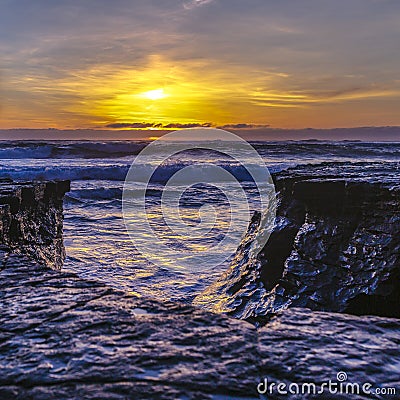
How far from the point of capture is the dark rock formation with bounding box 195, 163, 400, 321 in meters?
3.27

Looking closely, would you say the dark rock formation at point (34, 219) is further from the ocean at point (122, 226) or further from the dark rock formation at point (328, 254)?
the dark rock formation at point (328, 254)

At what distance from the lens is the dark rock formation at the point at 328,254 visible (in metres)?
3.27

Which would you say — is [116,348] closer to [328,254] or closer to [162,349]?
[162,349]

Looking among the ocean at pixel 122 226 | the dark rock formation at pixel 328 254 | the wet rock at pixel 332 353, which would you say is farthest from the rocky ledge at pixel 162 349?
the ocean at pixel 122 226

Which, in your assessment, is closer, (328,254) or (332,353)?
(332,353)

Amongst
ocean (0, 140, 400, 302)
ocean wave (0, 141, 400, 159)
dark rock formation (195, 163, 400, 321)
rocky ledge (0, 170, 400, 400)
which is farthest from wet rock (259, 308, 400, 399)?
ocean wave (0, 141, 400, 159)

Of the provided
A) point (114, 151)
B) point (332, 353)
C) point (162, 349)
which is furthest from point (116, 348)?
point (114, 151)

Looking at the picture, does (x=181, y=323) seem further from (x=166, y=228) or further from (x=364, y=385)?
(x=166, y=228)

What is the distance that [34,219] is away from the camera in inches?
175

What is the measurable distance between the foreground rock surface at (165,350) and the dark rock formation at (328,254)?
187cm

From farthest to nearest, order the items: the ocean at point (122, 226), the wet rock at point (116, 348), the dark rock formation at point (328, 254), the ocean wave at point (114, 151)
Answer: the ocean wave at point (114, 151)
the ocean at point (122, 226)
the dark rock formation at point (328, 254)
the wet rock at point (116, 348)

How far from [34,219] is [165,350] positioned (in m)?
3.51

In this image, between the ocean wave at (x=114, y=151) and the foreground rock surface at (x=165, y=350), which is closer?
the foreground rock surface at (x=165, y=350)

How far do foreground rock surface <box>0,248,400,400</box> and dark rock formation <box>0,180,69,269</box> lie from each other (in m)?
2.07
